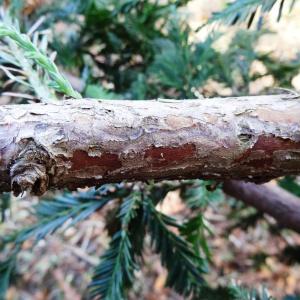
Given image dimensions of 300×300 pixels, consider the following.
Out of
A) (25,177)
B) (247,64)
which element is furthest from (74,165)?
(247,64)

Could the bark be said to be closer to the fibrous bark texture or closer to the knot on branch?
the fibrous bark texture

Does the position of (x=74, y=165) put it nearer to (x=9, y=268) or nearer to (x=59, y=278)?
(x=9, y=268)

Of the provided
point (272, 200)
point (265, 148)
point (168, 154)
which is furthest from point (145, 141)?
point (272, 200)

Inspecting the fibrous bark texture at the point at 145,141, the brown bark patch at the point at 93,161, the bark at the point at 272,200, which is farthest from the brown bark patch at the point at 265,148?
the bark at the point at 272,200

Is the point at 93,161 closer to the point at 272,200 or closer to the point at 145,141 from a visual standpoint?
the point at 145,141

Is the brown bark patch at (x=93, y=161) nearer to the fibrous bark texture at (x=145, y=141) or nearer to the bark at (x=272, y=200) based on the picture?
the fibrous bark texture at (x=145, y=141)

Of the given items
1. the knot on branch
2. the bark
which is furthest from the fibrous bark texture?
the bark
